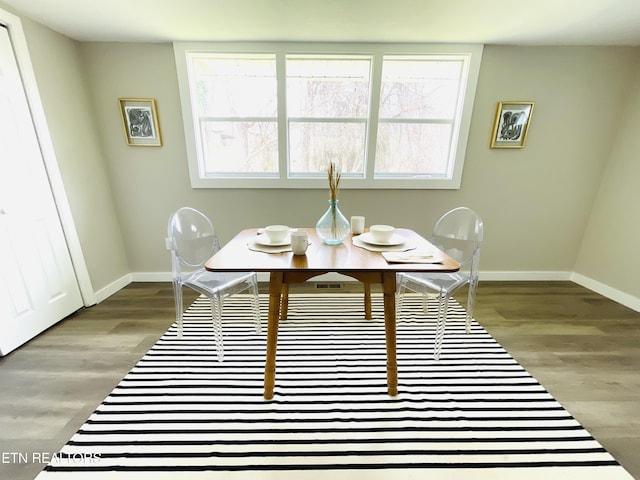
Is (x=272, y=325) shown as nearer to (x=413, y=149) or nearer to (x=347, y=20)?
(x=347, y=20)

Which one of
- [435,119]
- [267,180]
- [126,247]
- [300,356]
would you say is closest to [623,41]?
[435,119]

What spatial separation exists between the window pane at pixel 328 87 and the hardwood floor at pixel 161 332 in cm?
170

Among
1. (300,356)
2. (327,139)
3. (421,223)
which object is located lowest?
(300,356)

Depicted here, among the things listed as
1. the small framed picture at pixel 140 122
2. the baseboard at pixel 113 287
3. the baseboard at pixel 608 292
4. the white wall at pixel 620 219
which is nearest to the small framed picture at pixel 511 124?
the white wall at pixel 620 219

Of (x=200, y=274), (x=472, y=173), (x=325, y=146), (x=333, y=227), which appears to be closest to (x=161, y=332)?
(x=200, y=274)

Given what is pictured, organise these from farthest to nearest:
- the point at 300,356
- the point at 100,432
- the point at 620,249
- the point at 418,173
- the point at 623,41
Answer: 1. the point at 418,173
2. the point at 620,249
3. the point at 623,41
4. the point at 300,356
5. the point at 100,432

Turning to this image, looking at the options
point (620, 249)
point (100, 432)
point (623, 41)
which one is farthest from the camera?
point (620, 249)

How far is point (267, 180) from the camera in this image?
2.51m

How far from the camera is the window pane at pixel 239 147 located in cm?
251

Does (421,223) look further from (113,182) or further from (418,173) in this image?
(113,182)

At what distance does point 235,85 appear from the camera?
2.43 meters

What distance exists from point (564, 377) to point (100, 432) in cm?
239

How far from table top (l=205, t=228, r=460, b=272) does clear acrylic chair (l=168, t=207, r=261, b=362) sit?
1.03 feet

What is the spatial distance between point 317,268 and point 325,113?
1.82 m
